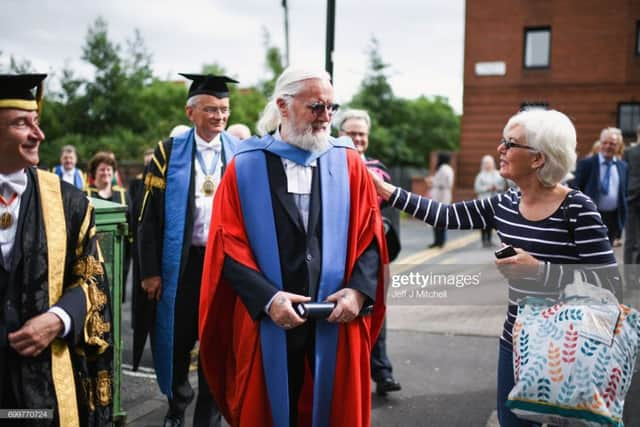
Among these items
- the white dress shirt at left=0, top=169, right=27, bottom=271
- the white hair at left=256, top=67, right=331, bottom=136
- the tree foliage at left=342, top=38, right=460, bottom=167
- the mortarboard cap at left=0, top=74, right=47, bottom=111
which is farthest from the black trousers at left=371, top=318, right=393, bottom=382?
the tree foliage at left=342, top=38, right=460, bottom=167

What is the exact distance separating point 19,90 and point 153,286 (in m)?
1.83

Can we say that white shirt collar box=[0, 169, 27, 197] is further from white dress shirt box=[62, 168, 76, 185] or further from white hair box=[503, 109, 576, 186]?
white dress shirt box=[62, 168, 76, 185]

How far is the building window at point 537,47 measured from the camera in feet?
75.0

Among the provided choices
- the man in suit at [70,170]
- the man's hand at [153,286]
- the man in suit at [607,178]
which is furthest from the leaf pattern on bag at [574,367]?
the man in suit at [70,170]

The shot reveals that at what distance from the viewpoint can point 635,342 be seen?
2291 mm

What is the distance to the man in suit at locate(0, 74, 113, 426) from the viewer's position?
85.7 inches

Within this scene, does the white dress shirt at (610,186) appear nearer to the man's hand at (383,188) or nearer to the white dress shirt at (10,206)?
the man's hand at (383,188)

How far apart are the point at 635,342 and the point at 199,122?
2737mm

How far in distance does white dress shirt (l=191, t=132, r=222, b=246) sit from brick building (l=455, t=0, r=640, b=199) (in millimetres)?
19726

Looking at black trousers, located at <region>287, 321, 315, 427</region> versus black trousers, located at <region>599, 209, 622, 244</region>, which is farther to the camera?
black trousers, located at <region>599, 209, 622, 244</region>

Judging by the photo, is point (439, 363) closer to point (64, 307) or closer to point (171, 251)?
point (171, 251)

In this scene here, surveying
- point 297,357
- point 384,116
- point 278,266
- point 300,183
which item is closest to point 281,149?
point 300,183

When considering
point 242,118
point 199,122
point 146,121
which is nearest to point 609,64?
point 242,118

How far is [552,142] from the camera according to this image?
8.54ft
